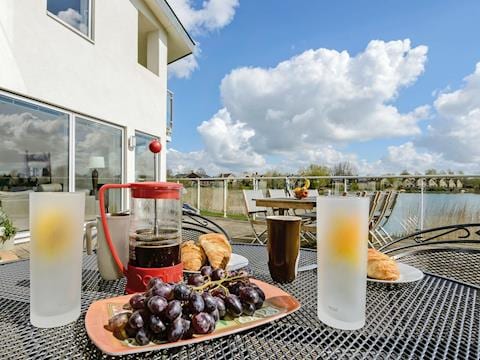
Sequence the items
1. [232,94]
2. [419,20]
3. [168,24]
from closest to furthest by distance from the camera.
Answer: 1. [168,24]
2. [419,20]
3. [232,94]

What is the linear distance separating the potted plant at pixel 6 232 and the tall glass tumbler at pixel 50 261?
3.61 meters

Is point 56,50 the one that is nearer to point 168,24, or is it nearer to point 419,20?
point 168,24

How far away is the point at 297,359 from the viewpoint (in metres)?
0.50

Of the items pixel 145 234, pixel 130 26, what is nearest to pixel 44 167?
pixel 130 26

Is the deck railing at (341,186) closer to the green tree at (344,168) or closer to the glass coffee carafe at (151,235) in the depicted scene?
the green tree at (344,168)

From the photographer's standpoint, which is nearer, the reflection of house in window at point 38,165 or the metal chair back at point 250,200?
the reflection of house in window at point 38,165

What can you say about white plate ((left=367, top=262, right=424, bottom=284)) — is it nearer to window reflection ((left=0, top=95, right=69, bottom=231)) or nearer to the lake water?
window reflection ((left=0, top=95, right=69, bottom=231))

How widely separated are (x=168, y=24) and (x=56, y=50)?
11.8 feet

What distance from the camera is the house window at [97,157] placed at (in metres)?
4.64

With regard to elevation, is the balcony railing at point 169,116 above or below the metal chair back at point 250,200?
above

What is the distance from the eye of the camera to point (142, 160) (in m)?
6.53

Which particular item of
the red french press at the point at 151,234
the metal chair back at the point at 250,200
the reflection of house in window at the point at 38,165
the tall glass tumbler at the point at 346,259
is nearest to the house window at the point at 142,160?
the reflection of house in window at the point at 38,165

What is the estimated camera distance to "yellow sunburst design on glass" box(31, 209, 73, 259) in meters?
0.60

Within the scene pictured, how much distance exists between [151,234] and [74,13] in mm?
5229
